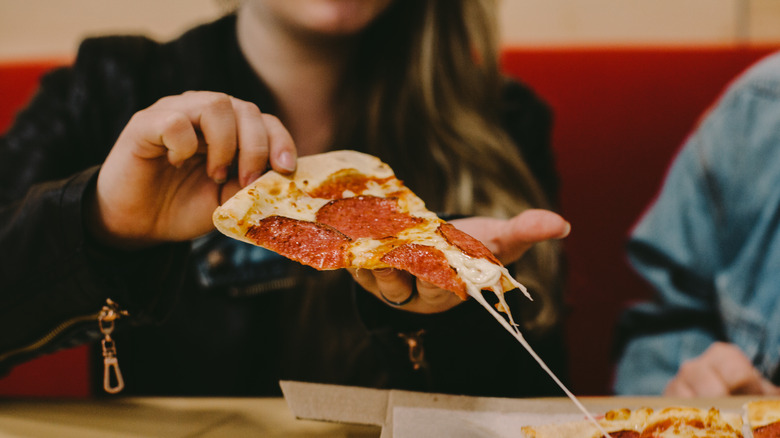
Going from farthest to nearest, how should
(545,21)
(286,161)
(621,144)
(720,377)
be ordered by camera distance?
(545,21), (621,144), (720,377), (286,161)

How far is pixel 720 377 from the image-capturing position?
0.72m

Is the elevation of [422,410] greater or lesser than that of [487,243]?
lesser

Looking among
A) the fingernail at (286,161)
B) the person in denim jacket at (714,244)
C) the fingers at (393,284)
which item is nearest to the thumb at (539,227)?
the fingers at (393,284)

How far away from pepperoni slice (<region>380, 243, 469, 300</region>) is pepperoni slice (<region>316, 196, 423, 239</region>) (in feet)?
0.14

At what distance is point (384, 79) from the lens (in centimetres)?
97

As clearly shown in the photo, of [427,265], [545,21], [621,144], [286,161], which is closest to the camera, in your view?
[427,265]

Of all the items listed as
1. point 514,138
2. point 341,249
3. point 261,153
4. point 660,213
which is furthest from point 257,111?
point 660,213

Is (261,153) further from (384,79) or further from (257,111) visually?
(384,79)

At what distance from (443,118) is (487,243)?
41cm

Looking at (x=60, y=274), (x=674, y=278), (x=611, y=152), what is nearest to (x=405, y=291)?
(x=60, y=274)

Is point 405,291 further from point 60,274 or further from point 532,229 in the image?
point 60,274

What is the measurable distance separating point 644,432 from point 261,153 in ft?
1.38

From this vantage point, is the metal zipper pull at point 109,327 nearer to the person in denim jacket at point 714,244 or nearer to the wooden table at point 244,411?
the wooden table at point 244,411

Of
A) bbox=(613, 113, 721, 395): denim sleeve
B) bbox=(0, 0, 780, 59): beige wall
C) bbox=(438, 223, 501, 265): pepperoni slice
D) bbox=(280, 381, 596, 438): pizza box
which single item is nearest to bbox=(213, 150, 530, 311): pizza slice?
bbox=(438, 223, 501, 265): pepperoni slice
